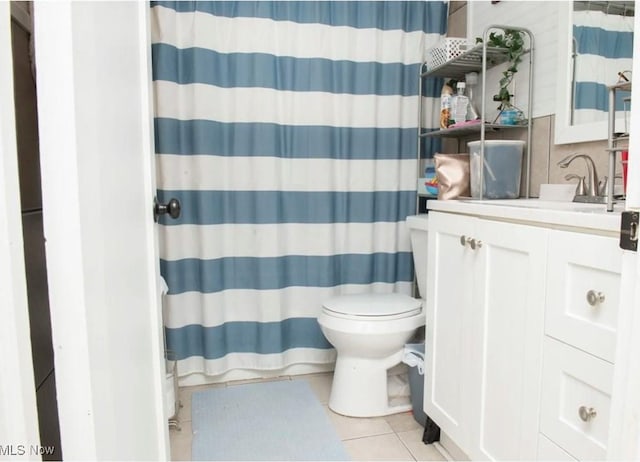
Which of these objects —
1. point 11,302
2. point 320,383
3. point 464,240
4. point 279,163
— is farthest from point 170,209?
point 320,383

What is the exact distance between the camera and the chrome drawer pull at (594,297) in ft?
2.90

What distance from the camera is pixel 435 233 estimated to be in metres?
1.50

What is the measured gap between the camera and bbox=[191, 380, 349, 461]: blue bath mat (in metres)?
1.56

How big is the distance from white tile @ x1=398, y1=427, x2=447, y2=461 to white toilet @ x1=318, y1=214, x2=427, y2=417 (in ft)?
0.49

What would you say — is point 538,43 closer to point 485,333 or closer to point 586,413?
point 485,333

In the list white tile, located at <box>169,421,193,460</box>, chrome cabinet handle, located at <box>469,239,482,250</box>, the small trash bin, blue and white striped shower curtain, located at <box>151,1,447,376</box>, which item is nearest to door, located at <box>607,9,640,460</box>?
chrome cabinet handle, located at <box>469,239,482,250</box>

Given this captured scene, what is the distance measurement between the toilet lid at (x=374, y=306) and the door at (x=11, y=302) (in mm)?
1385

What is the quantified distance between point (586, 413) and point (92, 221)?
1002 millimetres

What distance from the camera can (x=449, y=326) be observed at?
1.43m

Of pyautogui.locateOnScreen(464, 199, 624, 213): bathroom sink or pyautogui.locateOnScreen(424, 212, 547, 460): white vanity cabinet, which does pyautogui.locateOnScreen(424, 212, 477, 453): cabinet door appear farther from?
pyautogui.locateOnScreen(464, 199, 624, 213): bathroom sink

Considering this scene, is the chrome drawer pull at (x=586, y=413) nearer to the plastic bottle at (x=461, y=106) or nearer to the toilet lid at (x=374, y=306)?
the toilet lid at (x=374, y=306)

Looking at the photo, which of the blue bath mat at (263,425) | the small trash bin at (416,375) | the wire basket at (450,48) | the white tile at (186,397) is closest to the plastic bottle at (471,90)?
the wire basket at (450,48)

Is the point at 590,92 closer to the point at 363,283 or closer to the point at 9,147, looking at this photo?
the point at 363,283

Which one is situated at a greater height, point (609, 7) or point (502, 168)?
point (609, 7)
